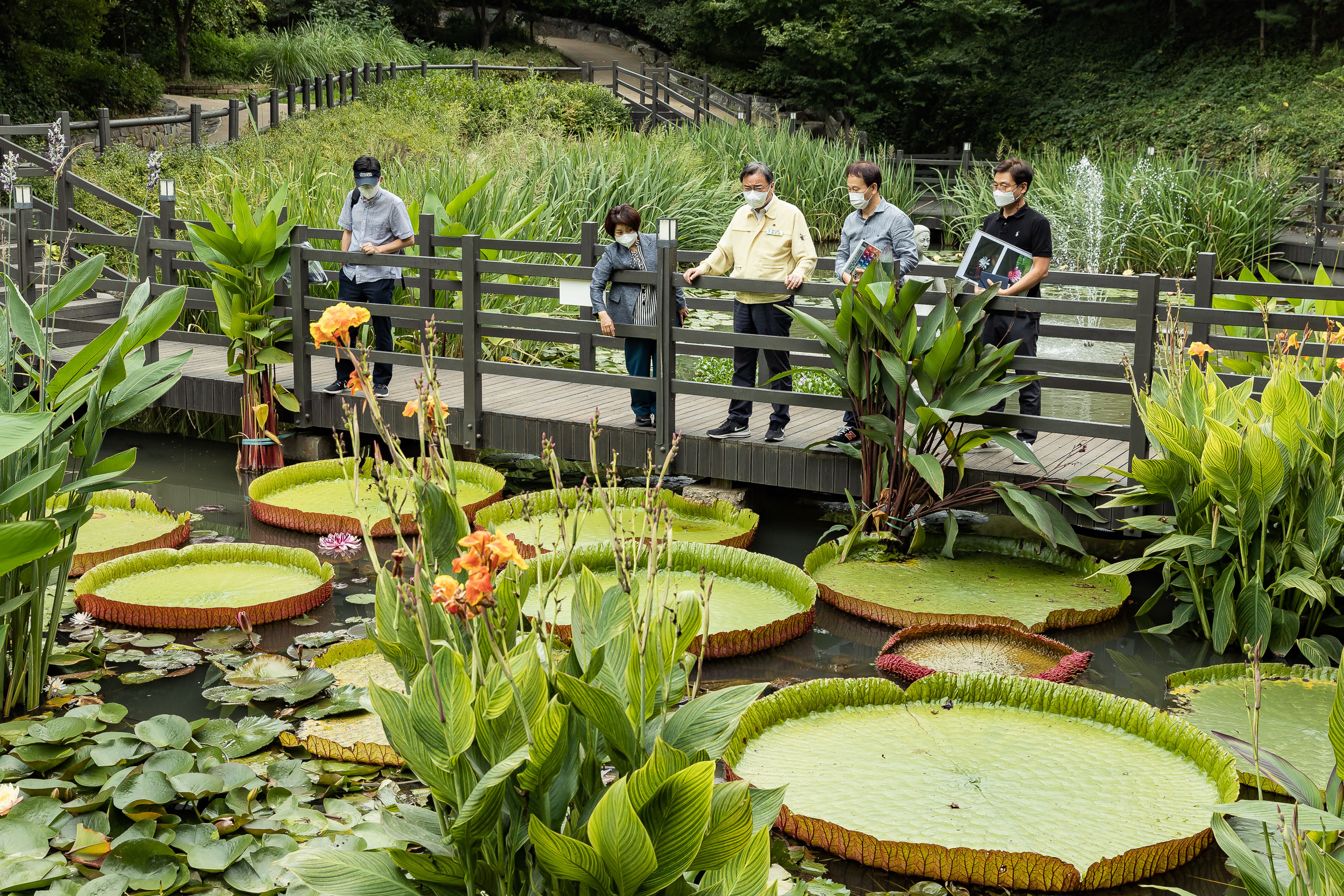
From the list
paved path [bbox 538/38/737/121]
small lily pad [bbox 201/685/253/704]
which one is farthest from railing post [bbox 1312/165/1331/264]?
paved path [bbox 538/38/737/121]

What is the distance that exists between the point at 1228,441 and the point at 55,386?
3.93 m

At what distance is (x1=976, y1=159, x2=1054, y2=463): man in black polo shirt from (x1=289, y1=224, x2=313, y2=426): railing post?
395cm

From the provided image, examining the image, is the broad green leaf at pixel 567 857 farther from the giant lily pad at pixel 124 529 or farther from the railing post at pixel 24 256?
the railing post at pixel 24 256

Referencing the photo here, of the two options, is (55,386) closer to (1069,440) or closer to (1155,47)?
(1069,440)

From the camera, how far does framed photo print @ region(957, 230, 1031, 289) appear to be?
589 cm

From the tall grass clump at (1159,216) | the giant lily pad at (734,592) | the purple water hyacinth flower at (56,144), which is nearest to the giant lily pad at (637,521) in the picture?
the giant lily pad at (734,592)

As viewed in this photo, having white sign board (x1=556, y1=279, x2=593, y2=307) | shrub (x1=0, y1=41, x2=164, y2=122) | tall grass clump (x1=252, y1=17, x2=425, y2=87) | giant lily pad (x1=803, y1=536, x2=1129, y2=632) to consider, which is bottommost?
giant lily pad (x1=803, y1=536, x2=1129, y2=632)

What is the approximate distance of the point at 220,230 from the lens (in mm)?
7090

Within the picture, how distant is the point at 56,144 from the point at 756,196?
15.7 feet

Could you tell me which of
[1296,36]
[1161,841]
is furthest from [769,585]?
[1296,36]

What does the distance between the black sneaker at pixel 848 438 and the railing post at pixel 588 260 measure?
1556 millimetres

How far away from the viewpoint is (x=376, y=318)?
749 centimetres

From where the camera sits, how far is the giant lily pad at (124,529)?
17.6 feet

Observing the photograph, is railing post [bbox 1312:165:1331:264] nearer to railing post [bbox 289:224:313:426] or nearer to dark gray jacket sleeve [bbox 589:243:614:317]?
dark gray jacket sleeve [bbox 589:243:614:317]
